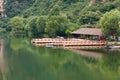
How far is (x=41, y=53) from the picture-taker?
220ft

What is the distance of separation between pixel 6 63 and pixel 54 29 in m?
39.1

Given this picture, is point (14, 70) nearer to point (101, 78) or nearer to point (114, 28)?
point (101, 78)

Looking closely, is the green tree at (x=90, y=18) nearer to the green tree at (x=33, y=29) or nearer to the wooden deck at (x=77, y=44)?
the green tree at (x=33, y=29)

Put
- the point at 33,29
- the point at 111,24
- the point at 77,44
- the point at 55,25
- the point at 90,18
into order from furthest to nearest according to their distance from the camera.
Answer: the point at 33,29, the point at 90,18, the point at 55,25, the point at 77,44, the point at 111,24

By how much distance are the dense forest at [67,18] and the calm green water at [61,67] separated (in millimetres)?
16241

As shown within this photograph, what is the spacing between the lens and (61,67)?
167ft

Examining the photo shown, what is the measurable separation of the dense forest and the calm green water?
53.3ft

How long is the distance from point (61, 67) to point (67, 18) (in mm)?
61908

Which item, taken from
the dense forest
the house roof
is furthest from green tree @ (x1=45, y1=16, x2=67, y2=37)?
the house roof

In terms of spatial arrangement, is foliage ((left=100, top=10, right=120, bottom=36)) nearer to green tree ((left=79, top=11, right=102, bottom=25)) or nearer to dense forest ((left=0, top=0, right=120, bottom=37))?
dense forest ((left=0, top=0, right=120, bottom=37))

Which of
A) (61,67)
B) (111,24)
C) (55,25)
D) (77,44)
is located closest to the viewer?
(61,67)

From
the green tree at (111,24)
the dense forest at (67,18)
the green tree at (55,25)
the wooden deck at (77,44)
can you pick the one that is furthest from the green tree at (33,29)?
the green tree at (111,24)

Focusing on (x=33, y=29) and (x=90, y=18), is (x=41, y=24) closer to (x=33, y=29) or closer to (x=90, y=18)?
(x=33, y=29)

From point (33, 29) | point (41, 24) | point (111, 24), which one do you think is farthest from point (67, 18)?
point (111, 24)
